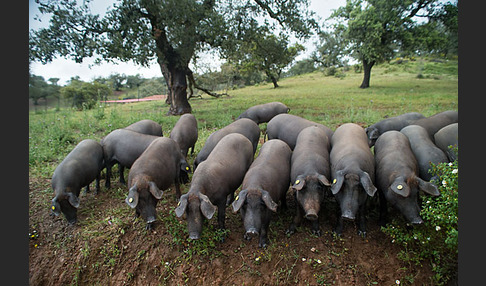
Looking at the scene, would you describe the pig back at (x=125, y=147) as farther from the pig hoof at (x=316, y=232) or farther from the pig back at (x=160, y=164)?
the pig hoof at (x=316, y=232)

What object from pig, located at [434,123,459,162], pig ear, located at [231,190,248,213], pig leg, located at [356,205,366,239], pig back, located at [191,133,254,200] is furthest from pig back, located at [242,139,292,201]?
pig, located at [434,123,459,162]

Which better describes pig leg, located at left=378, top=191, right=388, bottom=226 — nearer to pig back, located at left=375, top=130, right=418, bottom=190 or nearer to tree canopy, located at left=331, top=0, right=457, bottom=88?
pig back, located at left=375, top=130, right=418, bottom=190

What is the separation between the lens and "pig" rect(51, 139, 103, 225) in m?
4.86

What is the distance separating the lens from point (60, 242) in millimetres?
4629

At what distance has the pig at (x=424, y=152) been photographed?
4.82 metres

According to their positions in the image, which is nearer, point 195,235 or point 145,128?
point 195,235

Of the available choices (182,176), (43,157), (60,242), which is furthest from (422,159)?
(43,157)

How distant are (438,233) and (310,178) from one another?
1838 mm

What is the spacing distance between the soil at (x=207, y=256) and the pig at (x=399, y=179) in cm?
55

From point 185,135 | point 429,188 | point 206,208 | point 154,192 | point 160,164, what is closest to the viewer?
point 429,188

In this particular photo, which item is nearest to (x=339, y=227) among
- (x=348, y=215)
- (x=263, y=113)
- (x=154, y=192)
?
(x=348, y=215)

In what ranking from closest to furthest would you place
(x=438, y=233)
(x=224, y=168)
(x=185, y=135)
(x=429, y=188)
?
(x=438, y=233) < (x=429, y=188) < (x=224, y=168) < (x=185, y=135)

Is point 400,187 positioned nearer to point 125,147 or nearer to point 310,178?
point 310,178

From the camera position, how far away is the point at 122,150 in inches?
248
